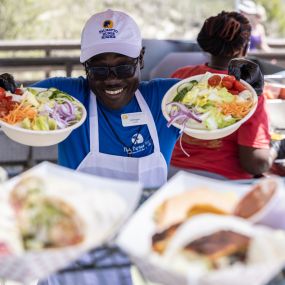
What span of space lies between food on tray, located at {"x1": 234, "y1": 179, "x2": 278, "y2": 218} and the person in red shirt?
1.44 m

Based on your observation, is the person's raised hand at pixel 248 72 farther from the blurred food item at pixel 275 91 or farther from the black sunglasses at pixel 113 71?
the blurred food item at pixel 275 91

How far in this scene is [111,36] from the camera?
198cm

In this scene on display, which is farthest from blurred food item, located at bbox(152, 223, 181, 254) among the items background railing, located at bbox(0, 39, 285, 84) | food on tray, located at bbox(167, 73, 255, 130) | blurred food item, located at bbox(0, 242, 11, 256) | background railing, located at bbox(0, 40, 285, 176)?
background railing, located at bbox(0, 39, 285, 84)

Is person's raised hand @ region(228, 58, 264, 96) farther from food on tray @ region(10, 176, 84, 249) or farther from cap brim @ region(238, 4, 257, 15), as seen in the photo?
cap brim @ region(238, 4, 257, 15)

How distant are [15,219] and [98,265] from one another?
207mm

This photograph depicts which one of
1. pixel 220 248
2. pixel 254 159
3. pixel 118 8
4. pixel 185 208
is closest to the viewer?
pixel 220 248

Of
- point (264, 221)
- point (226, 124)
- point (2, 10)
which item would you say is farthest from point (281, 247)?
point (2, 10)

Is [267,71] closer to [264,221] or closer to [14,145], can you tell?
[14,145]

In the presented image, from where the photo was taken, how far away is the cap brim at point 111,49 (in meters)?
1.97

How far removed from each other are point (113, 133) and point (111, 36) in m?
0.34

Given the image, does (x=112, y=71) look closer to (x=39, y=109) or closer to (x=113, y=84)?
(x=113, y=84)

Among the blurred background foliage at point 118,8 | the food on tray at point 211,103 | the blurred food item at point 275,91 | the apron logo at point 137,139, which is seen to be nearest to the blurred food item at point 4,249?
the food on tray at point 211,103

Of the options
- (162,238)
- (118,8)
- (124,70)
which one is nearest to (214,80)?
(124,70)

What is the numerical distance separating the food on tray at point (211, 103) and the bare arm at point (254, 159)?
798 millimetres
